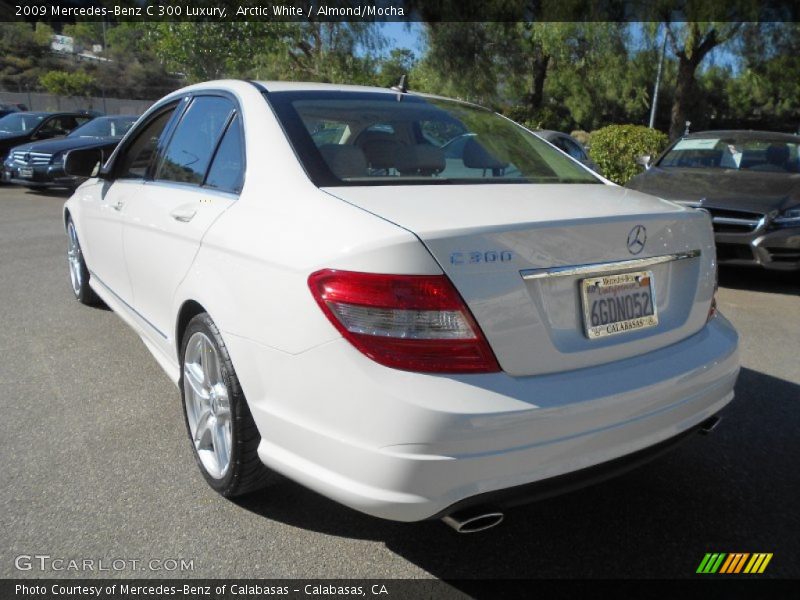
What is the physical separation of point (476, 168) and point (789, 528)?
5.96 ft

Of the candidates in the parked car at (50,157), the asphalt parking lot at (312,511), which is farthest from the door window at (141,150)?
the parked car at (50,157)

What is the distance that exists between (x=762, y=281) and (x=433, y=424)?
20.4 feet

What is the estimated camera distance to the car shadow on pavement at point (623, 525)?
237 centimetres

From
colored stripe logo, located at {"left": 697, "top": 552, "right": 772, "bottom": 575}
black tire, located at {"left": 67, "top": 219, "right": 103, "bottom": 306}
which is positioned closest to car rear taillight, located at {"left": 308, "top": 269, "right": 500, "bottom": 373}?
colored stripe logo, located at {"left": 697, "top": 552, "right": 772, "bottom": 575}

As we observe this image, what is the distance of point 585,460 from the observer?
2.04m

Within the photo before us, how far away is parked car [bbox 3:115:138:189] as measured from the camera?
1220cm

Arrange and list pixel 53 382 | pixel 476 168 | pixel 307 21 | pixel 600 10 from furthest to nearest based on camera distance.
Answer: pixel 307 21 < pixel 600 10 < pixel 53 382 < pixel 476 168

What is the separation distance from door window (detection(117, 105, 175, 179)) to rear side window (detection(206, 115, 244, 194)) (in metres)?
1.00

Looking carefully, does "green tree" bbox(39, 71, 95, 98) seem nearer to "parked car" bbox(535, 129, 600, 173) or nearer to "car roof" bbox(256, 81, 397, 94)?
"parked car" bbox(535, 129, 600, 173)

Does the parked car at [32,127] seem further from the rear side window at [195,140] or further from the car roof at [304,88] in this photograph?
the car roof at [304,88]

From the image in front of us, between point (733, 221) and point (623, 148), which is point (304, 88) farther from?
point (623, 148)

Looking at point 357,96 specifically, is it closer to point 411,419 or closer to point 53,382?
point 411,419

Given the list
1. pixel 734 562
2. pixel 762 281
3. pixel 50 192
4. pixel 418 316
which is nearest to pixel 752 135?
pixel 762 281

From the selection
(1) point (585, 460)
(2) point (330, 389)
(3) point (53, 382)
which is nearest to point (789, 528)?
(1) point (585, 460)
